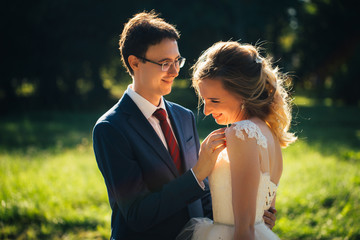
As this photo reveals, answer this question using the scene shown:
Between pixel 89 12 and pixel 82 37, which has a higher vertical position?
pixel 89 12

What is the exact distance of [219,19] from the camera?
23.8 m

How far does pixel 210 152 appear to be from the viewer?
230 centimetres

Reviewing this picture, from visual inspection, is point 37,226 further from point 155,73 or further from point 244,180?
point 244,180

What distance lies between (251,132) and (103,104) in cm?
2287

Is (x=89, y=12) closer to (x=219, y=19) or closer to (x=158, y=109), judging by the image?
(x=219, y=19)

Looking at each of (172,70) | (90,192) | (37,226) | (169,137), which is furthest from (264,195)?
(90,192)

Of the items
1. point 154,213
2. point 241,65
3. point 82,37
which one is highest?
point 82,37

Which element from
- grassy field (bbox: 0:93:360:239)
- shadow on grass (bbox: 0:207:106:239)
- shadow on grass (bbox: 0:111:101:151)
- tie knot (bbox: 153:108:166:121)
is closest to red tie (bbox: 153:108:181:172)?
tie knot (bbox: 153:108:166:121)

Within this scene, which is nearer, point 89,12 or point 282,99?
point 282,99

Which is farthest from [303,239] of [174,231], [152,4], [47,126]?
[152,4]

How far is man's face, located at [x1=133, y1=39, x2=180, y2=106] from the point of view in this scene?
9.67 ft

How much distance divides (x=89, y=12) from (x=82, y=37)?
1.72 meters

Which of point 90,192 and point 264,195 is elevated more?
point 264,195

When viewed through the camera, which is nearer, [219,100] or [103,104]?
[219,100]
